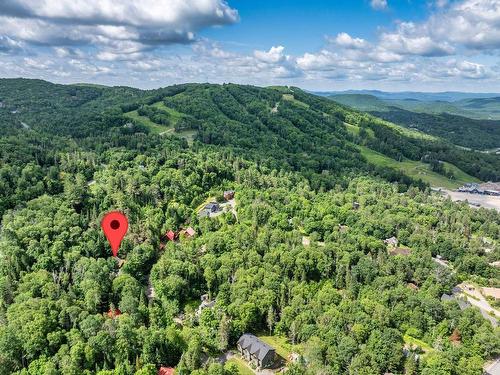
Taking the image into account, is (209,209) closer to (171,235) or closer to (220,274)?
(171,235)

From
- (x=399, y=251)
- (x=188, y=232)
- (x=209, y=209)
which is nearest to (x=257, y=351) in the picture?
(x=188, y=232)

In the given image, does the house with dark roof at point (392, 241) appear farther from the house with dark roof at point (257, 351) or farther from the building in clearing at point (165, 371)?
the building in clearing at point (165, 371)

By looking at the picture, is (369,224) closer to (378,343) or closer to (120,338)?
(378,343)

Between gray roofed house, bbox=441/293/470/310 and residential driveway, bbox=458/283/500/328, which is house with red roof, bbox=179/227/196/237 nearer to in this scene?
gray roofed house, bbox=441/293/470/310

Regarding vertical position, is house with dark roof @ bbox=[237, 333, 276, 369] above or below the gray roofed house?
above

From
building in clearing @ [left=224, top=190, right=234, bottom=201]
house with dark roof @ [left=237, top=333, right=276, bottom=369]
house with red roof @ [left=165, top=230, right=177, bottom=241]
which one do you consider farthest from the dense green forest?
house with dark roof @ [left=237, top=333, right=276, bottom=369]

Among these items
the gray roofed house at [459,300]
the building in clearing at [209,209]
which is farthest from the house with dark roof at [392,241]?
the building in clearing at [209,209]

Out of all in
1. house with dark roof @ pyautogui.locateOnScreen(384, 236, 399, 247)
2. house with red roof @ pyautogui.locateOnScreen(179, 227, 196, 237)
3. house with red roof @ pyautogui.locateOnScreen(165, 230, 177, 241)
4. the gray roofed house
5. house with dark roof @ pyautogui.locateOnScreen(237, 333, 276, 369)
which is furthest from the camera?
house with dark roof @ pyautogui.locateOnScreen(384, 236, 399, 247)
